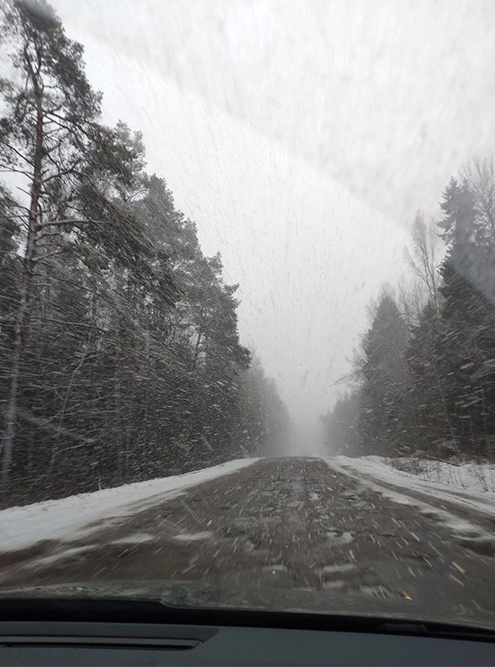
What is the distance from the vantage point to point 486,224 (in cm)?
1662

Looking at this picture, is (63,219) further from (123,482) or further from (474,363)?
(474,363)

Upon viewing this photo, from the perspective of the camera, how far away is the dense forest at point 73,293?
9.18m

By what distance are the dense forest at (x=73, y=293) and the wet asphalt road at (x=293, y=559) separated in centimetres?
543

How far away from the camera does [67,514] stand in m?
7.69

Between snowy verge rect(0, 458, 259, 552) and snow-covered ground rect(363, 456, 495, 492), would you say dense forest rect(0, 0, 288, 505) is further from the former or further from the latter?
snow-covered ground rect(363, 456, 495, 492)

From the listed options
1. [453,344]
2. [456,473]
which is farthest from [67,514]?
[453,344]

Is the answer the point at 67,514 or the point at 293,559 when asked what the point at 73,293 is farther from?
the point at 293,559

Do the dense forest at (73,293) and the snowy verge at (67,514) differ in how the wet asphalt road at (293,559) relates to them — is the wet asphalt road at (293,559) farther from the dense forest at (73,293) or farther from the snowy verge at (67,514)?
the dense forest at (73,293)

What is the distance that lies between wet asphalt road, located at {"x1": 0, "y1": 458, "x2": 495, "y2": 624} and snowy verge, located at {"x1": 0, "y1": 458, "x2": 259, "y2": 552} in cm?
40

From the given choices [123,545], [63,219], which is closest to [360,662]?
Result: [123,545]

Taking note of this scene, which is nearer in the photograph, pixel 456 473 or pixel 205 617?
pixel 205 617

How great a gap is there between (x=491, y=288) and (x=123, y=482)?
15.6 m

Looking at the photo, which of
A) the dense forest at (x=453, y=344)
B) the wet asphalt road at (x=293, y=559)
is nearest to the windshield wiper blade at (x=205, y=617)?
the wet asphalt road at (x=293, y=559)

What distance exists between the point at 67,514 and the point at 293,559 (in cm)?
532
